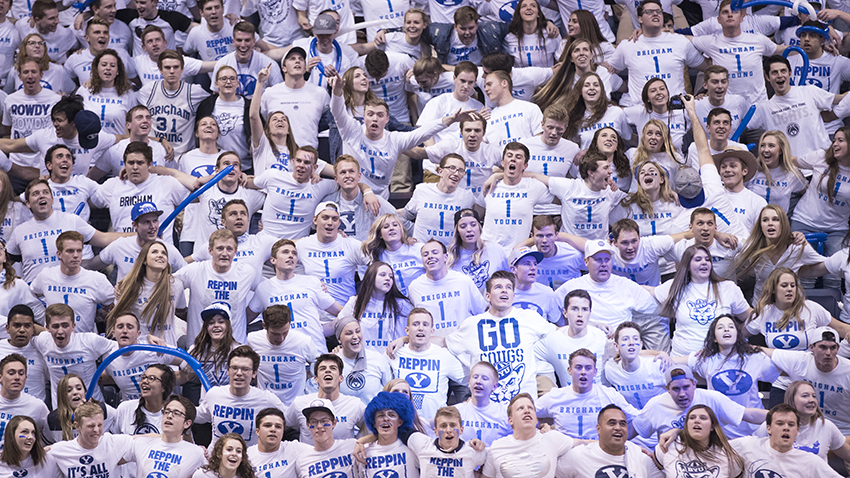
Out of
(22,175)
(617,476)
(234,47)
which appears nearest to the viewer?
(617,476)

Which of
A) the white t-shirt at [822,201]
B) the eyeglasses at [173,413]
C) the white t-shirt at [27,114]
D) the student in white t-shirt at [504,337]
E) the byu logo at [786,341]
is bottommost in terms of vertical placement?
the eyeglasses at [173,413]

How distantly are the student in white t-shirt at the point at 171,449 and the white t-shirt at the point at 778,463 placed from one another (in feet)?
13.3

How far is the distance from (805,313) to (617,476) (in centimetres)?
251

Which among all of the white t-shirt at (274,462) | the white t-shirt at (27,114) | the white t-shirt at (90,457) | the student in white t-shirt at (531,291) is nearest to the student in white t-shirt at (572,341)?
the student in white t-shirt at (531,291)

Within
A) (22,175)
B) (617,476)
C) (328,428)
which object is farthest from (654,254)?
(22,175)

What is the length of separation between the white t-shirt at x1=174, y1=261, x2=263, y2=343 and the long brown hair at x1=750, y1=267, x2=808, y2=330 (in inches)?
171

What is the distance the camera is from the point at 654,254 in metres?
10.8

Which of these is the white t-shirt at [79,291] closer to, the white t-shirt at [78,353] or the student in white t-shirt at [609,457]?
the white t-shirt at [78,353]

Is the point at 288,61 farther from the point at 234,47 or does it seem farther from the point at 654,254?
the point at 654,254

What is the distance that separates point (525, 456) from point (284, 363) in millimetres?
2220

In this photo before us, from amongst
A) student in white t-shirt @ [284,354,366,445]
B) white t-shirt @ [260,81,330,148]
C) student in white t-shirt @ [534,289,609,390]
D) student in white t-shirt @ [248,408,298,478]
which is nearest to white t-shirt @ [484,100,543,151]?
white t-shirt @ [260,81,330,148]

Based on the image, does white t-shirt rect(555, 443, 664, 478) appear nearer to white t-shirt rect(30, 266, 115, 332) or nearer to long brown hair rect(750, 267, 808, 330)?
long brown hair rect(750, 267, 808, 330)

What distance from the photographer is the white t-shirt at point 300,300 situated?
1039cm

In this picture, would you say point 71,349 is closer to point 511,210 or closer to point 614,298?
point 511,210
